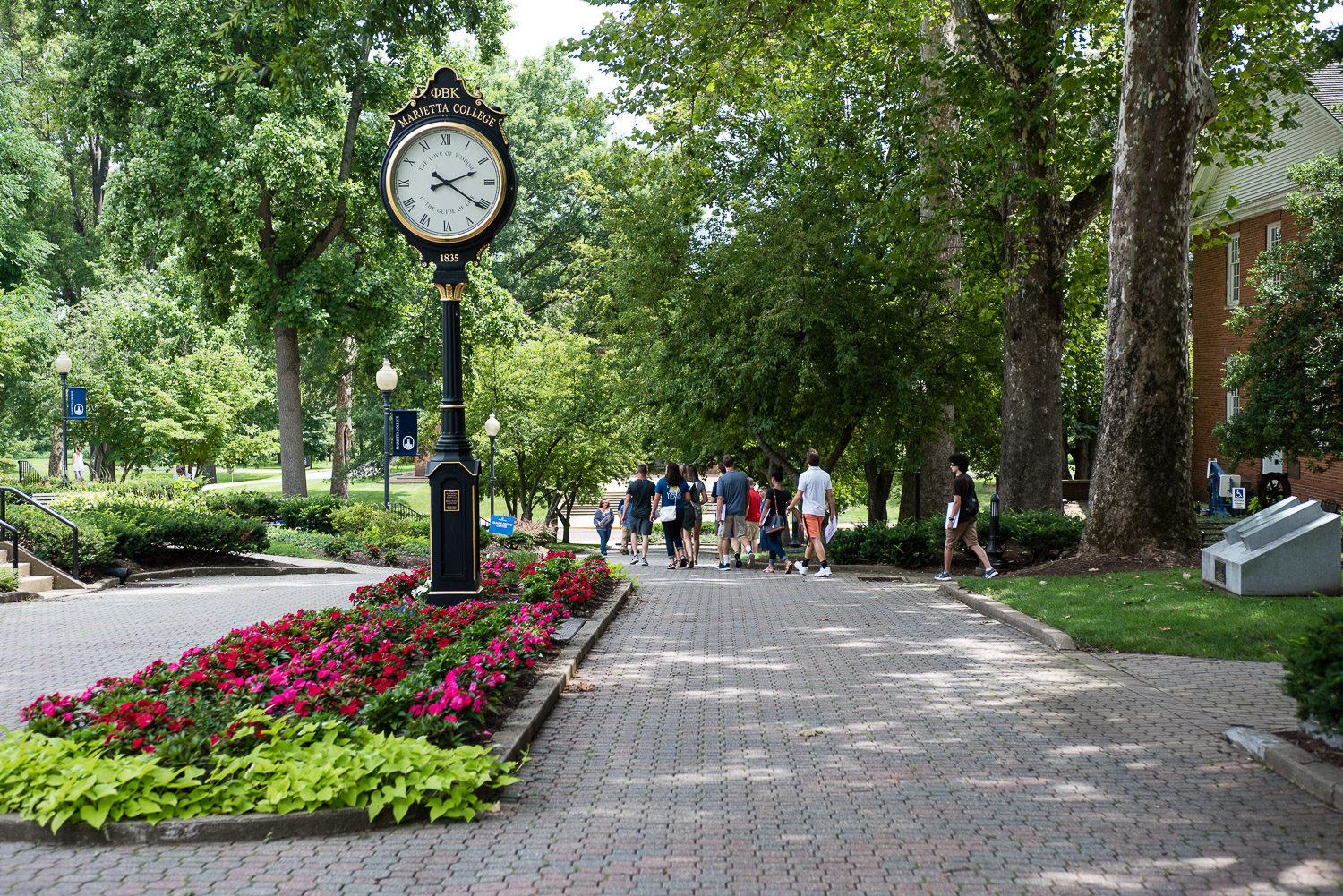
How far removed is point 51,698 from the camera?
5.36 m

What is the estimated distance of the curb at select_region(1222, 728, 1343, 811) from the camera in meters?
4.62

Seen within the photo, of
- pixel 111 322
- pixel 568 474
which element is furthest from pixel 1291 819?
pixel 111 322

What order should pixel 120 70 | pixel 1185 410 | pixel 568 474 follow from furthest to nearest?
pixel 568 474
pixel 120 70
pixel 1185 410

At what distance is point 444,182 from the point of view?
8.85 m

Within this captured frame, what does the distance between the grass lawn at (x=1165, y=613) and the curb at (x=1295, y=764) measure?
71.7 inches

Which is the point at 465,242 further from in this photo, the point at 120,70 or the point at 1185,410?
the point at 120,70

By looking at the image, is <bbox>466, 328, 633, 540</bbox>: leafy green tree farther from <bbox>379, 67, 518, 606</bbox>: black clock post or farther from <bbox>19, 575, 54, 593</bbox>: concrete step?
<bbox>379, 67, 518, 606</bbox>: black clock post

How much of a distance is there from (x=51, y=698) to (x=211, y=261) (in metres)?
23.5

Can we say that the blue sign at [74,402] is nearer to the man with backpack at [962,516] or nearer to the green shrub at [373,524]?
the green shrub at [373,524]

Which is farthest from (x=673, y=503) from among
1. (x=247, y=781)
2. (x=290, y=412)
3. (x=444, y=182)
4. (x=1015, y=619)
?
Result: (x=290, y=412)

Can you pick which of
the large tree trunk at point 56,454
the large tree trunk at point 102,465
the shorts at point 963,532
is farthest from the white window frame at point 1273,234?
the large tree trunk at point 56,454

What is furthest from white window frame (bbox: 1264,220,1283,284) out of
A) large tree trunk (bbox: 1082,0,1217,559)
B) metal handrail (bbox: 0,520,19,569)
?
metal handrail (bbox: 0,520,19,569)

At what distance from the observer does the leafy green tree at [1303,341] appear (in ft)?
69.4

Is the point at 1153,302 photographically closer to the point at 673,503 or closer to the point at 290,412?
the point at 673,503
